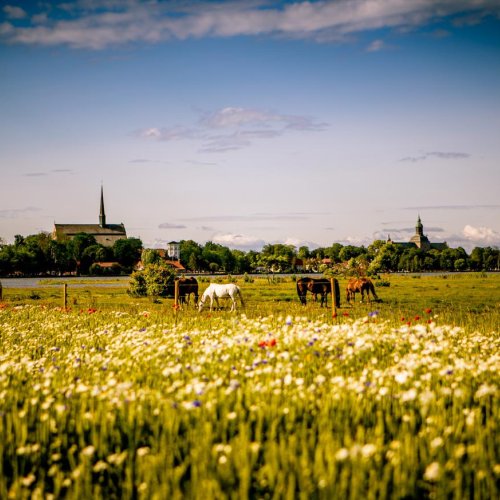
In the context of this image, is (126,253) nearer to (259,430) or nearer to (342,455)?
(259,430)

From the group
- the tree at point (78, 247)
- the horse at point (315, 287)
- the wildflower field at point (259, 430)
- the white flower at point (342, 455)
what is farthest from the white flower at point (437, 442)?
the tree at point (78, 247)

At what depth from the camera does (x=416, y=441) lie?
18.3ft

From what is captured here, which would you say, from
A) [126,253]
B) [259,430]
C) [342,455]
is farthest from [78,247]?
[342,455]

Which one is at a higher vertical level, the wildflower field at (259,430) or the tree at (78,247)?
the tree at (78,247)

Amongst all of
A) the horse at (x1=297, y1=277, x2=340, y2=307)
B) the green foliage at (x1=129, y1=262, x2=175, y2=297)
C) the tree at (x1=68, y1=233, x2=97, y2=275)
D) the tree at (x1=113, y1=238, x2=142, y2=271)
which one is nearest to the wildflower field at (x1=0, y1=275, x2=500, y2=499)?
the horse at (x1=297, y1=277, x2=340, y2=307)

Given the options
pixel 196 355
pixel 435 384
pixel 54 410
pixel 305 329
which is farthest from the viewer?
pixel 305 329

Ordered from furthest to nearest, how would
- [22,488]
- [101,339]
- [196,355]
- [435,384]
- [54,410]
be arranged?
[101,339]
[196,355]
[435,384]
[54,410]
[22,488]

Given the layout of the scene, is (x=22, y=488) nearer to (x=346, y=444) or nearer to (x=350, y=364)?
(x=346, y=444)

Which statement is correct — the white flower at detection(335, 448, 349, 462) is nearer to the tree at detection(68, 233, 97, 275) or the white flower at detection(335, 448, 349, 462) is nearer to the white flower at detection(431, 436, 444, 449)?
the white flower at detection(431, 436, 444, 449)

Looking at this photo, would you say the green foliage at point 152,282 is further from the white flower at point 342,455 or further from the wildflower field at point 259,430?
the white flower at point 342,455

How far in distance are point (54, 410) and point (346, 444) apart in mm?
4032

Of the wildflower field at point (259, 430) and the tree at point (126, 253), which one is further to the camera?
the tree at point (126, 253)

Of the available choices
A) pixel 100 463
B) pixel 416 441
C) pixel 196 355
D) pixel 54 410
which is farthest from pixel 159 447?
pixel 196 355

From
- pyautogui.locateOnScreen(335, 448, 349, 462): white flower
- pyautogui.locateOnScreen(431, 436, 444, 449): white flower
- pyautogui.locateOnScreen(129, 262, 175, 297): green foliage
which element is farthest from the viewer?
pyautogui.locateOnScreen(129, 262, 175, 297): green foliage
